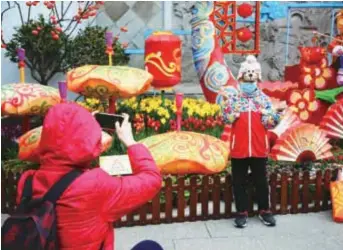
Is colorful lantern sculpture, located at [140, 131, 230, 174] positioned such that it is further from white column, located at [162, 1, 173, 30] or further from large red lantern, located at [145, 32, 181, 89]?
white column, located at [162, 1, 173, 30]

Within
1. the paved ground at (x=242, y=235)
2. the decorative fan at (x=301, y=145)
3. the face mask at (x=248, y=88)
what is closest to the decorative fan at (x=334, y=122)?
the decorative fan at (x=301, y=145)

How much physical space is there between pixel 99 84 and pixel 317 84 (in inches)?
125

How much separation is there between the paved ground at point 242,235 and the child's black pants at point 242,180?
203mm

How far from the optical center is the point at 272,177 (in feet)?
13.8

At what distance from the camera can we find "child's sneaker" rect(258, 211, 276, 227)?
3950mm

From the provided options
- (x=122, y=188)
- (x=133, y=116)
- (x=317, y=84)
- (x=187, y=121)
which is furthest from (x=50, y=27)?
(x=122, y=188)

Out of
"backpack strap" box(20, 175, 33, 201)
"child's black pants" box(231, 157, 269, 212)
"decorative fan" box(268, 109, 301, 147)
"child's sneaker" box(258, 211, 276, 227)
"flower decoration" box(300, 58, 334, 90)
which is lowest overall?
"child's sneaker" box(258, 211, 276, 227)

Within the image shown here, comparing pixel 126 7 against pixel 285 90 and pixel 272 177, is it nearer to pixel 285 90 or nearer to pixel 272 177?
pixel 285 90

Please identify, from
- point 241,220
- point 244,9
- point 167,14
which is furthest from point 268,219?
point 167,14

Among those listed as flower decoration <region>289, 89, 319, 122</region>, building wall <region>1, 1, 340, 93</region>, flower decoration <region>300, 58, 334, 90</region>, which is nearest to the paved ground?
flower decoration <region>289, 89, 319, 122</region>

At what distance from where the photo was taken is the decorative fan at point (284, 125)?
5246mm

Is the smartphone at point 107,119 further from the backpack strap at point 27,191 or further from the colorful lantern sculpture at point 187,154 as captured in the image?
the colorful lantern sculpture at point 187,154

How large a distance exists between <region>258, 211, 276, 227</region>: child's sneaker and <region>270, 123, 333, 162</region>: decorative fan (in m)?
0.83

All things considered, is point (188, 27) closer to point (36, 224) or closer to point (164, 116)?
point (164, 116)
